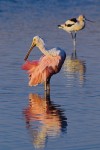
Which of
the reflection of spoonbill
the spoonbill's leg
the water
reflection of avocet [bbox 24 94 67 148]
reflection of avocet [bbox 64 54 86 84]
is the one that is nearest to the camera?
the water

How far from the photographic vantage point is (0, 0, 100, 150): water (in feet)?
32.7

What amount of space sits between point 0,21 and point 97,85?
1431cm

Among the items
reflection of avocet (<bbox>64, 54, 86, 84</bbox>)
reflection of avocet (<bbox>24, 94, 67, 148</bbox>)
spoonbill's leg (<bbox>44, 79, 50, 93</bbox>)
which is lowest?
reflection of avocet (<bbox>64, 54, 86, 84</bbox>)

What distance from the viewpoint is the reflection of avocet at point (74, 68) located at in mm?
15828

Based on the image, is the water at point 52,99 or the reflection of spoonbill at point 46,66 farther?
the reflection of spoonbill at point 46,66

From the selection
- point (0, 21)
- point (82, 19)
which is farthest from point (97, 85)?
point (0, 21)

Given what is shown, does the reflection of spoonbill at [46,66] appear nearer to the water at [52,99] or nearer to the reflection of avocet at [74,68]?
the water at [52,99]

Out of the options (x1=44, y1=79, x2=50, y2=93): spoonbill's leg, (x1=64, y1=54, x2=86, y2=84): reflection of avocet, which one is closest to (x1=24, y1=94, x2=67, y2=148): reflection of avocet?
(x1=44, y1=79, x2=50, y2=93): spoonbill's leg

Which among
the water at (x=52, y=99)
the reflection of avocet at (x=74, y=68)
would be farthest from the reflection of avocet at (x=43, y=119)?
the reflection of avocet at (x=74, y=68)

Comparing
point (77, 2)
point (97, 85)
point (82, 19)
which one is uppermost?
point (97, 85)

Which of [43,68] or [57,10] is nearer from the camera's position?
[43,68]

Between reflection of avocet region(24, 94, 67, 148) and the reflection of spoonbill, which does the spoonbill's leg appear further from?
reflection of avocet region(24, 94, 67, 148)

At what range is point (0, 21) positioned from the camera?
92.6 ft

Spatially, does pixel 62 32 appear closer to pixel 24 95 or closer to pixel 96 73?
pixel 96 73
